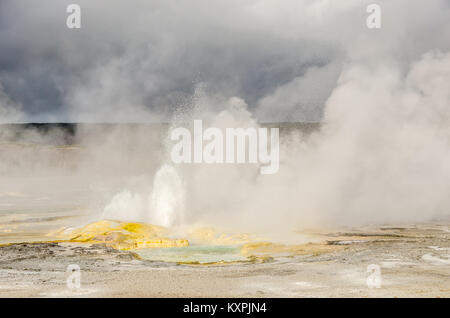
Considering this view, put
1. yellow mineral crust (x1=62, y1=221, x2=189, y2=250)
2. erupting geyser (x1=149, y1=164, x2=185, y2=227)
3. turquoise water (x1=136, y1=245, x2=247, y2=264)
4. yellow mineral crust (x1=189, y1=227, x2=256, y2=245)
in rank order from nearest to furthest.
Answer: turquoise water (x1=136, y1=245, x2=247, y2=264) → yellow mineral crust (x1=62, y1=221, x2=189, y2=250) → yellow mineral crust (x1=189, y1=227, x2=256, y2=245) → erupting geyser (x1=149, y1=164, x2=185, y2=227)

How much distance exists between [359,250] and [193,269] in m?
6.31

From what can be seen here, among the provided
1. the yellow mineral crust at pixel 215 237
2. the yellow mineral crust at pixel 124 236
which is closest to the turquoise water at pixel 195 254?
Result: the yellow mineral crust at pixel 124 236

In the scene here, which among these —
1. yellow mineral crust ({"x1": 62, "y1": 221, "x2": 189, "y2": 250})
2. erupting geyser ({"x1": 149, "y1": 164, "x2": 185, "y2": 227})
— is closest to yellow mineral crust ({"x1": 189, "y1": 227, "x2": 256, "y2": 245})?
yellow mineral crust ({"x1": 62, "y1": 221, "x2": 189, "y2": 250})

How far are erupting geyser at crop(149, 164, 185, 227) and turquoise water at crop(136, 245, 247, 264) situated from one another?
A: 6603 millimetres

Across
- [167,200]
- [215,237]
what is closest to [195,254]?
[215,237]

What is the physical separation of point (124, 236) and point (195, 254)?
12.6 ft

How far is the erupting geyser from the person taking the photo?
25.9m

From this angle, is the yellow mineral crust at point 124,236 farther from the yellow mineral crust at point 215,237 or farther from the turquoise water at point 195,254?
A: the yellow mineral crust at point 215,237

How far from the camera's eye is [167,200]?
2683cm

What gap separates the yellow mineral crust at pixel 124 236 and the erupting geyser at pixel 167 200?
3.40 meters

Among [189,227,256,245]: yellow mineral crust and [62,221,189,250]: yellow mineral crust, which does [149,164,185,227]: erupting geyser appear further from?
[189,227,256,245]: yellow mineral crust

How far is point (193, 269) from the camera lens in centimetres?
1444
